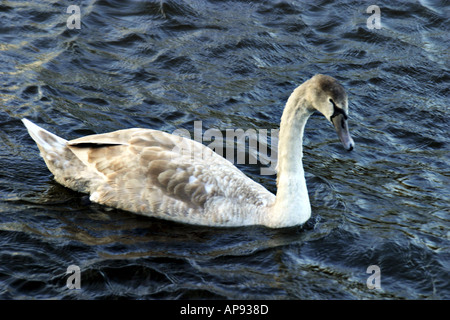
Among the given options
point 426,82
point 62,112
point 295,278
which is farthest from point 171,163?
point 426,82

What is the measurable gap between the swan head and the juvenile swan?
0.84ft

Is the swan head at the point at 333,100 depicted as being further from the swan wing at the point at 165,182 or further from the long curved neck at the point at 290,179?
the swan wing at the point at 165,182

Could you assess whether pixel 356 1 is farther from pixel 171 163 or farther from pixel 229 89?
pixel 171 163

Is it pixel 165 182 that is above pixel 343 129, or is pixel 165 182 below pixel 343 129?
below

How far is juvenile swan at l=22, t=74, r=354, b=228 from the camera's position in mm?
8547

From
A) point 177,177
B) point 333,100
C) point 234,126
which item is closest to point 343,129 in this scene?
point 333,100

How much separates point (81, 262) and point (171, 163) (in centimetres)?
183

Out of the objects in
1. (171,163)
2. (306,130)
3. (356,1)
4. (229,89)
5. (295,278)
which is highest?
(356,1)

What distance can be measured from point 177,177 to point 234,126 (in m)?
2.58

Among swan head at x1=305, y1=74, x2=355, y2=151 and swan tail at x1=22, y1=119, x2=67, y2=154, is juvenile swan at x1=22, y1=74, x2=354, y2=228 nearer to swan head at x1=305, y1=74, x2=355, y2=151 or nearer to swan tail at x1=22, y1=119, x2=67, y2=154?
swan tail at x1=22, y1=119, x2=67, y2=154

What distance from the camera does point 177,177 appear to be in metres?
8.66

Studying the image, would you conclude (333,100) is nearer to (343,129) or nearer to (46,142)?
(343,129)

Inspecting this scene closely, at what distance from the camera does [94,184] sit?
8.92 m

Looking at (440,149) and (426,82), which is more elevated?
(426,82)
